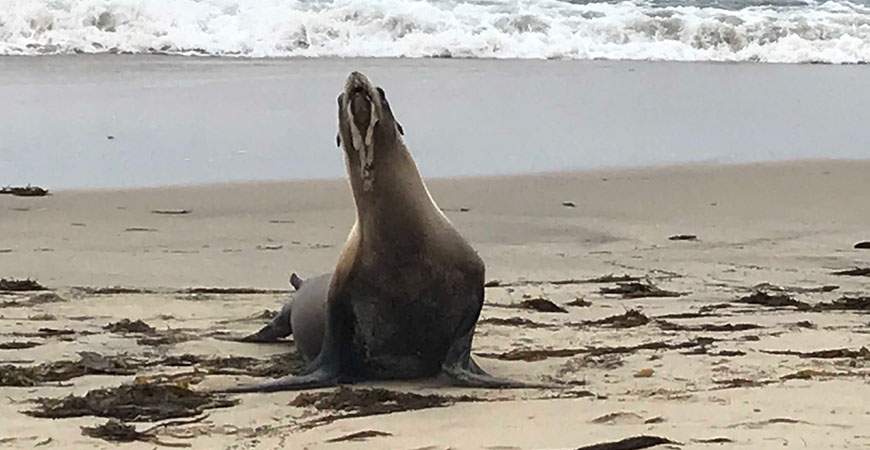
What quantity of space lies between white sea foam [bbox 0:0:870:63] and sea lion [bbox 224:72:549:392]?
48.1 ft

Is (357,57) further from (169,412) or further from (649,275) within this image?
(169,412)

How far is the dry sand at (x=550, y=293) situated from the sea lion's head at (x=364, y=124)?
65cm

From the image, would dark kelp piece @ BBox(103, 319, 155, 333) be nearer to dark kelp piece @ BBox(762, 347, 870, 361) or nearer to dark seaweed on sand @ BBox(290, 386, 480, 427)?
dark seaweed on sand @ BBox(290, 386, 480, 427)

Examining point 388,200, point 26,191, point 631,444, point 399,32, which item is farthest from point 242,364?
point 399,32

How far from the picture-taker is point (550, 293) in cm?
627

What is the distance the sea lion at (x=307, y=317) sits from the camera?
464 cm

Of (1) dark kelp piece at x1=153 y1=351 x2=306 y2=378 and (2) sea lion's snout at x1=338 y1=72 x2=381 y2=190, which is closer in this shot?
(2) sea lion's snout at x1=338 y1=72 x2=381 y2=190

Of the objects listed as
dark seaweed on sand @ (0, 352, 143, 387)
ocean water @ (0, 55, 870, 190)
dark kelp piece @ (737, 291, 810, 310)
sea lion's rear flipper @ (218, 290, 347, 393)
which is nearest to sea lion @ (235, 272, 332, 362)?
sea lion's rear flipper @ (218, 290, 347, 393)

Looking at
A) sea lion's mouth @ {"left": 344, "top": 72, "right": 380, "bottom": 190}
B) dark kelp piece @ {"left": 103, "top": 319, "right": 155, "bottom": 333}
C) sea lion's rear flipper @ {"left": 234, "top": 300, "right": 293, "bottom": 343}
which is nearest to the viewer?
sea lion's mouth @ {"left": 344, "top": 72, "right": 380, "bottom": 190}

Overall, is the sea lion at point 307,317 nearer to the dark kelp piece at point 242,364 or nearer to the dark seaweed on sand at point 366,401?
the dark kelp piece at point 242,364

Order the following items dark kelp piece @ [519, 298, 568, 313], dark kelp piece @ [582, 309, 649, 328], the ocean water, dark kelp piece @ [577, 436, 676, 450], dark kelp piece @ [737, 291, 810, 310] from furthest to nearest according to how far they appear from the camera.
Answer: the ocean water
dark kelp piece @ [737, 291, 810, 310]
dark kelp piece @ [519, 298, 568, 313]
dark kelp piece @ [582, 309, 649, 328]
dark kelp piece @ [577, 436, 676, 450]

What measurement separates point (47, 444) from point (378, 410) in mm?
862

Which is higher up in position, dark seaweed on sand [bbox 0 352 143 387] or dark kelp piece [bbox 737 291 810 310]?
dark seaweed on sand [bbox 0 352 143 387]

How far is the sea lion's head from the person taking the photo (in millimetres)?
3871
